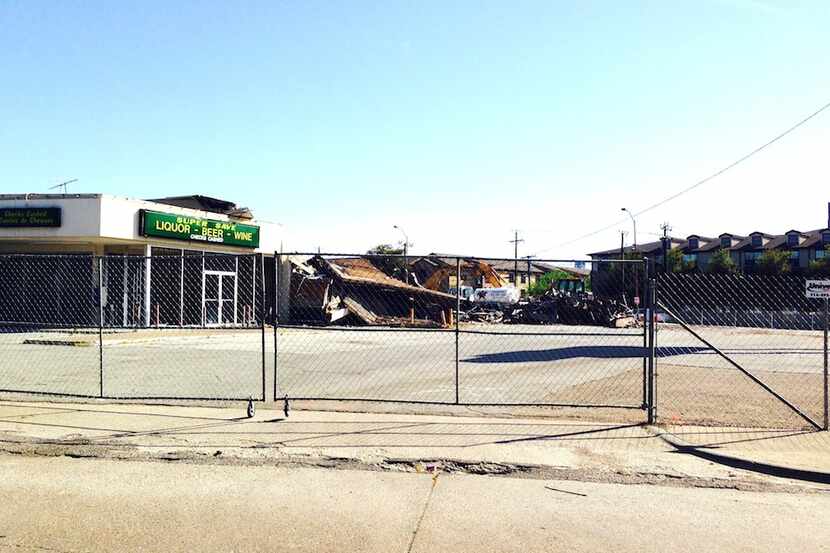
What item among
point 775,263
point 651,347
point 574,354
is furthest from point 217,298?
point 775,263

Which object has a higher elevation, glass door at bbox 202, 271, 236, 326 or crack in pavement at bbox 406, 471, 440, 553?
glass door at bbox 202, 271, 236, 326

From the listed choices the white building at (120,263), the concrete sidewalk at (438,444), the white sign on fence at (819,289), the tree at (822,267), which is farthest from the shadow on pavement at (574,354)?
the tree at (822,267)

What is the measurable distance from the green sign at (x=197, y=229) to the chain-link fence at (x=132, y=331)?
115 centimetres

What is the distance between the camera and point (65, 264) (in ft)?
95.1

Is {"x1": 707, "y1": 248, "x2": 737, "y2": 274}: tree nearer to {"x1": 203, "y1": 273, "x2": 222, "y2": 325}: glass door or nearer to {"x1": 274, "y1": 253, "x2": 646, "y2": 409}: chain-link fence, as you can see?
{"x1": 274, "y1": 253, "x2": 646, "y2": 409}: chain-link fence

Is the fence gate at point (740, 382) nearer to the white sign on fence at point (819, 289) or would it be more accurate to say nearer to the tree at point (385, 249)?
the white sign on fence at point (819, 289)

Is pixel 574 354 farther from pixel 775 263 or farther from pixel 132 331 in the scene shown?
pixel 775 263

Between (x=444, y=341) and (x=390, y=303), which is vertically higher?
(x=390, y=303)

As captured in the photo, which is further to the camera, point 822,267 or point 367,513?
point 822,267

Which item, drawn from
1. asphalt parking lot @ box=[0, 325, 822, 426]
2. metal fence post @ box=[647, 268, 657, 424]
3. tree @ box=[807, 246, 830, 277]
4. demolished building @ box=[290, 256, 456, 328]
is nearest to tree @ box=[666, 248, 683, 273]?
tree @ box=[807, 246, 830, 277]

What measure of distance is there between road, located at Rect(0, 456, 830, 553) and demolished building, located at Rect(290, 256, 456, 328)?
24.6 m

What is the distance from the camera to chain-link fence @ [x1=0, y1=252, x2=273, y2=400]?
11922 millimetres

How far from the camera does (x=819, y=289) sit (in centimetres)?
880

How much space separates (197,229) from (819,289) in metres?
25.1
